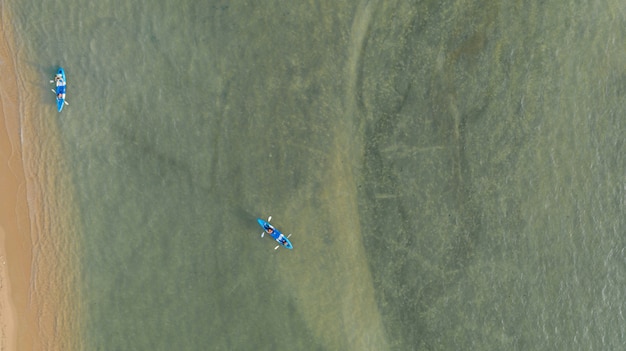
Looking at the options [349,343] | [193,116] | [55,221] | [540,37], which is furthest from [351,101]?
[55,221]

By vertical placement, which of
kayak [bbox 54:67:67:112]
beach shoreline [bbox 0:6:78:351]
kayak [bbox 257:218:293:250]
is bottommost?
kayak [bbox 257:218:293:250]

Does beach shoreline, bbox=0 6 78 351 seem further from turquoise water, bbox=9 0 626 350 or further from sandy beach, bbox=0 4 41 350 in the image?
turquoise water, bbox=9 0 626 350

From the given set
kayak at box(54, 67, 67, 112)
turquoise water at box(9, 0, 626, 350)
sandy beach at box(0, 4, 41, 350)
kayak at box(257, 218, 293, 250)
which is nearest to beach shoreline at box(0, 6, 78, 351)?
sandy beach at box(0, 4, 41, 350)

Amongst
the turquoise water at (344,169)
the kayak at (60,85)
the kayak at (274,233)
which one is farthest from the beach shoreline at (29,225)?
the kayak at (274,233)

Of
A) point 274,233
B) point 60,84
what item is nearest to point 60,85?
point 60,84

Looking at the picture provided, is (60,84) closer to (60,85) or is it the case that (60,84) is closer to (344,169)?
(60,85)

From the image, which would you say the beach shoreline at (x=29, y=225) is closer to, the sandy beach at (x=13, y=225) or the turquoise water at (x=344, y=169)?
the sandy beach at (x=13, y=225)

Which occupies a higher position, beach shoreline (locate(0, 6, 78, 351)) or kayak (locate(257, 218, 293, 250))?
beach shoreline (locate(0, 6, 78, 351))
